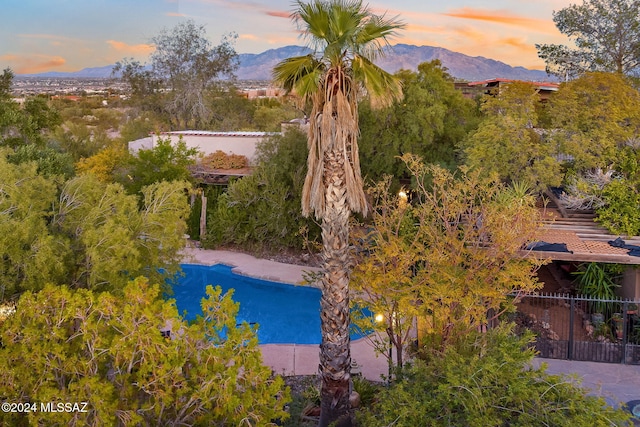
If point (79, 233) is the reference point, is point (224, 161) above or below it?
above

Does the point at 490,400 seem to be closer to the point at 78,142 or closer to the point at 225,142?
the point at 225,142

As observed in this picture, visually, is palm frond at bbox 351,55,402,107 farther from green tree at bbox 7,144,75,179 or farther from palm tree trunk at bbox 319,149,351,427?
green tree at bbox 7,144,75,179

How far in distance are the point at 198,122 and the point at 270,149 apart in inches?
814

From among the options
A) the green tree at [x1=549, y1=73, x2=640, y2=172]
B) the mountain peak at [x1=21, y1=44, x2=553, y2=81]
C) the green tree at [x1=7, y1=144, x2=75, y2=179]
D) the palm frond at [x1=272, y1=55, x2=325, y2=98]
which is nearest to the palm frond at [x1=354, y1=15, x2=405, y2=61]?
the palm frond at [x1=272, y1=55, x2=325, y2=98]

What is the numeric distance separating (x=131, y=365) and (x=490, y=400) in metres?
4.54

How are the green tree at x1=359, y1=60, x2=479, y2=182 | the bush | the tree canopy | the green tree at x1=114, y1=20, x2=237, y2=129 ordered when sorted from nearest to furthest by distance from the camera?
the tree canopy < the green tree at x1=359, y1=60, x2=479, y2=182 < the bush < the green tree at x1=114, y1=20, x2=237, y2=129

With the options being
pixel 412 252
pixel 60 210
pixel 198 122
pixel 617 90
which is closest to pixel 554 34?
pixel 617 90

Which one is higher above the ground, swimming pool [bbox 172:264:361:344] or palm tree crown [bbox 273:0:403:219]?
palm tree crown [bbox 273:0:403:219]

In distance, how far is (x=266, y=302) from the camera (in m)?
17.9

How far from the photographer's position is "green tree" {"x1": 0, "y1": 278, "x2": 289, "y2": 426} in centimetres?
651

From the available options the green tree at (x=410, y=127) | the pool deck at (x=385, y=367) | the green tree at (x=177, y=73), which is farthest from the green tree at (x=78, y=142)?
the pool deck at (x=385, y=367)

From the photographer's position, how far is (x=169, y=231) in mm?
11812

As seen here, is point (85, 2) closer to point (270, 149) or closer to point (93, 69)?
point (93, 69)

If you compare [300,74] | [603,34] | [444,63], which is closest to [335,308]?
[300,74]
